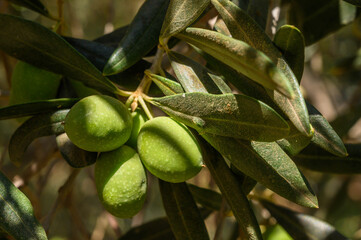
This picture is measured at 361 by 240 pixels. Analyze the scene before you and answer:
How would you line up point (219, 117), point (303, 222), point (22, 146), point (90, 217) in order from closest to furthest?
point (219, 117) → point (22, 146) → point (303, 222) → point (90, 217)

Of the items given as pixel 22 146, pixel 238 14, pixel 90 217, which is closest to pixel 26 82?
pixel 22 146

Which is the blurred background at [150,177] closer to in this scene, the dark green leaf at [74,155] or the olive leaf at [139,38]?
the dark green leaf at [74,155]

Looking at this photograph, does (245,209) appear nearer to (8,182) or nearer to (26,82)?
(8,182)

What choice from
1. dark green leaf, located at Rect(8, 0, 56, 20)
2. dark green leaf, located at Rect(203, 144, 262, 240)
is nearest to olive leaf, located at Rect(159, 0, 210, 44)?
dark green leaf, located at Rect(203, 144, 262, 240)

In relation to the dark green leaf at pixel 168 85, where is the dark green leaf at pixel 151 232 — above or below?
below

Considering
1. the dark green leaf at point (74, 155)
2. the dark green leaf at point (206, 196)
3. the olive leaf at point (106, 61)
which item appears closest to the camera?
the dark green leaf at point (74, 155)

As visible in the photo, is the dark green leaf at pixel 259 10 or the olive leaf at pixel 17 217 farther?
the dark green leaf at pixel 259 10

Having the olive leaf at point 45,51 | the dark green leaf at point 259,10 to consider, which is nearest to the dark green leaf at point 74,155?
the olive leaf at point 45,51
